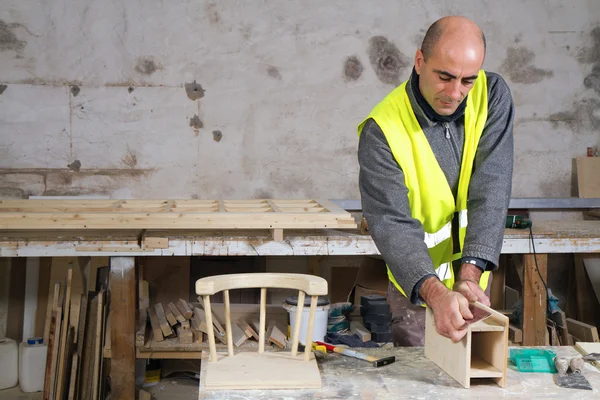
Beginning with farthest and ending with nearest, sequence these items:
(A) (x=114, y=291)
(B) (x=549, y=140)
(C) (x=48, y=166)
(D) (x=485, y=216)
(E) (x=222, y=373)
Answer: (B) (x=549, y=140), (C) (x=48, y=166), (A) (x=114, y=291), (D) (x=485, y=216), (E) (x=222, y=373)

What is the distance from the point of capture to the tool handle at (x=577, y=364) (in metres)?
2.17

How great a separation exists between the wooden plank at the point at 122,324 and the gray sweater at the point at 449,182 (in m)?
1.77

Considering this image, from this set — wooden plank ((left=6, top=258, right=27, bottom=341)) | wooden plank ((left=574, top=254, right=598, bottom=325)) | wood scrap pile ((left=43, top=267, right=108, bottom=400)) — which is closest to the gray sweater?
wood scrap pile ((left=43, top=267, right=108, bottom=400))

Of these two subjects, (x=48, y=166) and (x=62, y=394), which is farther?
(x=48, y=166)

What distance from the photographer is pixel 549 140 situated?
5164 millimetres

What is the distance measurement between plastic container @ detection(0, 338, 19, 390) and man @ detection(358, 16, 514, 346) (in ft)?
9.71

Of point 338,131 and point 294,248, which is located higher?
point 338,131

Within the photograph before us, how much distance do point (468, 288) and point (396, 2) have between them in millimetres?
3239

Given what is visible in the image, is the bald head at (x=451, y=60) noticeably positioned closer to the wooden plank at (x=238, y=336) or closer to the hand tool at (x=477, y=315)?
the hand tool at (x=477, y=315)

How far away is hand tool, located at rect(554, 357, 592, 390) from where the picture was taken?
2.06m

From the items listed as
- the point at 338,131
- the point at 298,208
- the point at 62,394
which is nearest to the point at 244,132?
the point at 338,131

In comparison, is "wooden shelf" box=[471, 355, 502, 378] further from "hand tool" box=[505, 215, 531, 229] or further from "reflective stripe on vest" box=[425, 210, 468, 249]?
"hand tool" box=[505, 215, 531, 229]

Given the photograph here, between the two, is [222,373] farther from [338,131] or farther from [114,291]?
[338,131]

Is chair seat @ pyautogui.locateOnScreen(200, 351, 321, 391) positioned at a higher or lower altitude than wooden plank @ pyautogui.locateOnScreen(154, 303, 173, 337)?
higher
